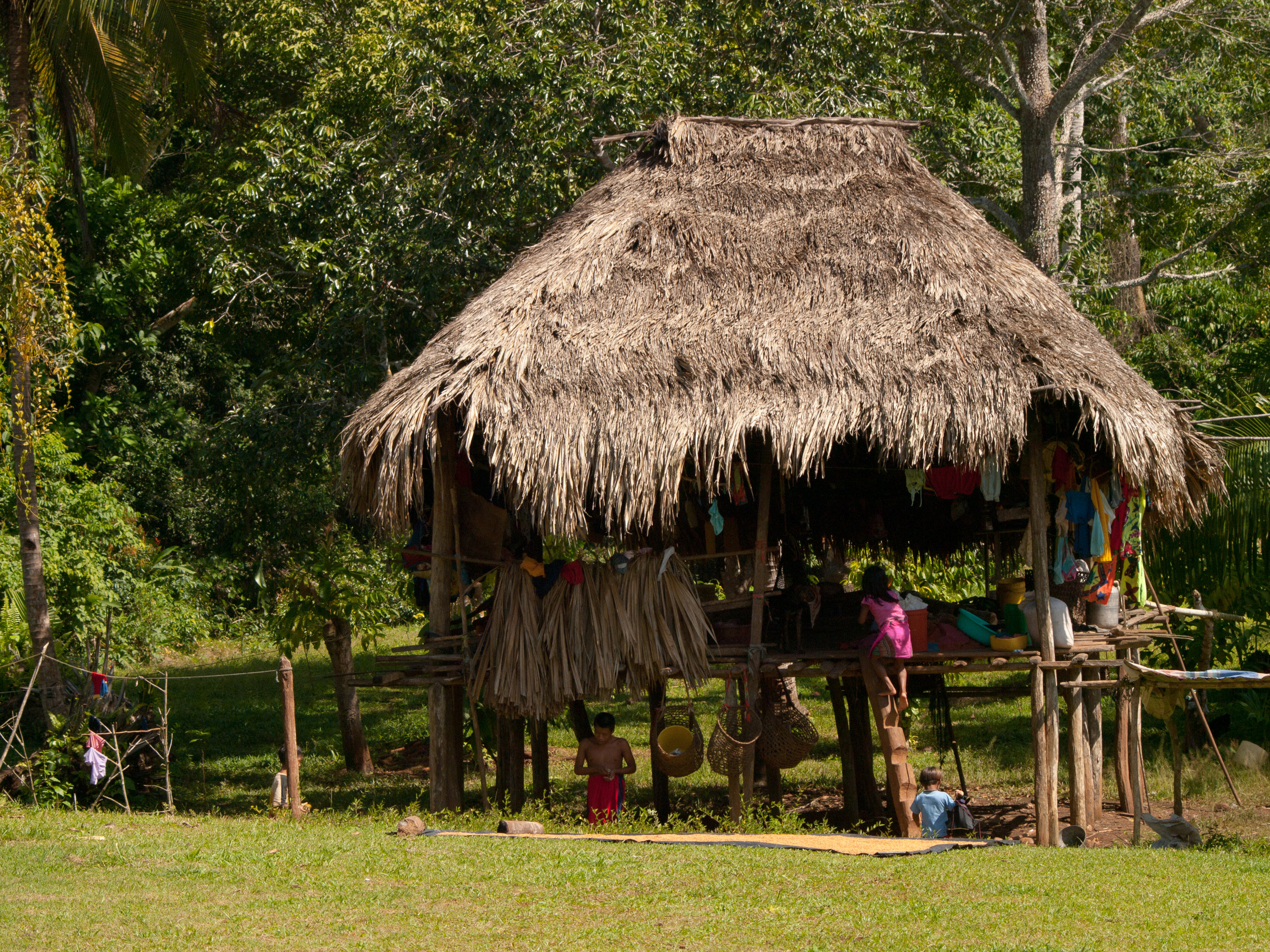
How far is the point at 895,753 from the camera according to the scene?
30.9ft

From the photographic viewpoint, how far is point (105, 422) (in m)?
20.6

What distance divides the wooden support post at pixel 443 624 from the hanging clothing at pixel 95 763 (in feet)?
10.4

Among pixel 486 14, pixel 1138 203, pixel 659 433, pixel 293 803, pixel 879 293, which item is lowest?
pixel 293 803

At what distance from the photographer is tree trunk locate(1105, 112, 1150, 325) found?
18438mm

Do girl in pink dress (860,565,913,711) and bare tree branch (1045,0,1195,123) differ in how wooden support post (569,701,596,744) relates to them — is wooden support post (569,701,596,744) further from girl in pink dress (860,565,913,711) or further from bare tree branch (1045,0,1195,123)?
bare tree branch (1045,0,1195,123)

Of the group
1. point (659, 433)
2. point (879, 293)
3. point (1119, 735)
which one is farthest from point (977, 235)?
point (1119, 735)

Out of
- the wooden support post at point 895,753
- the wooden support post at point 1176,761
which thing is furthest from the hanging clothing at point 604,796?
the wooden support post at point 1176,761

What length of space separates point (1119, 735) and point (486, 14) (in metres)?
9.74

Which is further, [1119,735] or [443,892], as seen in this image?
[1119,735]

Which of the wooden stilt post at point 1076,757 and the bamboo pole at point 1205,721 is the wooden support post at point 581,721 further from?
the bamboo pole at point 1205,721

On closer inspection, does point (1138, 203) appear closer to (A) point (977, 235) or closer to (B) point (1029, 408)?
(A) point (977, 235)

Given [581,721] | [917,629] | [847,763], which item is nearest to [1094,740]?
[847,763]

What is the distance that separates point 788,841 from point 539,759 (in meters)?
3.25

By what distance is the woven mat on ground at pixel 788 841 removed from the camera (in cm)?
803
